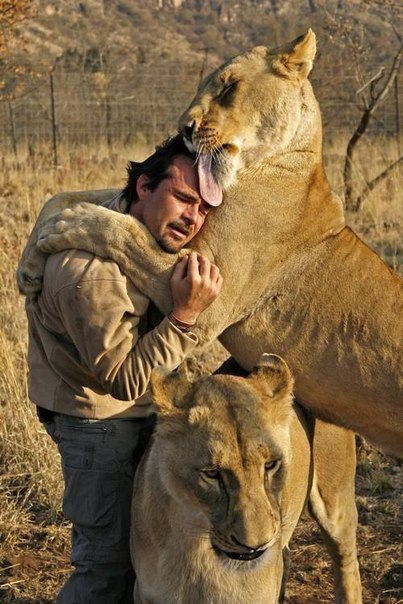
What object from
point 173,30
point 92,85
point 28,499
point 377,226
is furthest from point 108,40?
point 28,499

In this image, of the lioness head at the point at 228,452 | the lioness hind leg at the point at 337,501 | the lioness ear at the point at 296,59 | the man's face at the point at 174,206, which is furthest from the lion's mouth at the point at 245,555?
the lioness ear at the point at 296,59

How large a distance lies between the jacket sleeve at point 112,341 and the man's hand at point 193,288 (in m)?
0.10

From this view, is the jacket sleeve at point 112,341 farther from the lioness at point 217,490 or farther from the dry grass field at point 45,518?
the dry grass field at point 45,518

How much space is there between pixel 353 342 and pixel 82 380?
1137mm

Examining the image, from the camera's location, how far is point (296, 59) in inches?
175

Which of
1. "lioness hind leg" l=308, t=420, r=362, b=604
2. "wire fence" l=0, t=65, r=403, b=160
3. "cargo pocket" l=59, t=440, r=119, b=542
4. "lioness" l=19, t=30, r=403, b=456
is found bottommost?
"wire fence" l=0, t=65, r=403, b=160

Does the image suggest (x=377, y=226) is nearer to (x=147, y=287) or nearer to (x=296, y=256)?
(x=296, y=256)

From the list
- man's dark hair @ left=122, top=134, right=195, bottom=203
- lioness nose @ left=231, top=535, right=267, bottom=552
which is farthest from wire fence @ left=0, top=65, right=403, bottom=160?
lioness nose @ left=231, top=535, right=267, bottom=552

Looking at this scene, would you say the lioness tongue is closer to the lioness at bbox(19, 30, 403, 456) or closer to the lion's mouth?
the lioness at bbox(19, 30, 403, 456)

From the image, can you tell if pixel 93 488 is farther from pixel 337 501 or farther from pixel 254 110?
pixel 254 110

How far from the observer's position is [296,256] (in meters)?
4.27

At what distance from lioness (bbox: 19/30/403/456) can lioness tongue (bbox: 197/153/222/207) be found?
1 cm

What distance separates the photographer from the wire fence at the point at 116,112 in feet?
63.9

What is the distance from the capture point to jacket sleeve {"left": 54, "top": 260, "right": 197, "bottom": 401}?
3389 mm
